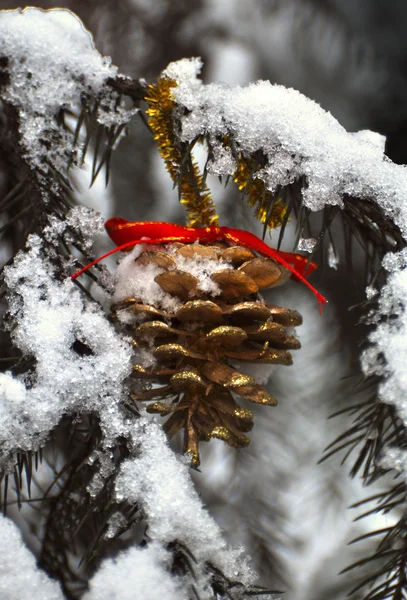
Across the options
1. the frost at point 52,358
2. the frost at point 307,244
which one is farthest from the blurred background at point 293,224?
the frost at point 52,358

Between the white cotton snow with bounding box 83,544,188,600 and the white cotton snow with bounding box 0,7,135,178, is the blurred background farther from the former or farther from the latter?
the white cotton snow with bounding box 83,544,188,600

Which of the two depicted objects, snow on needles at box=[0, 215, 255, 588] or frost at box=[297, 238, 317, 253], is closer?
snow on needles at box=[0, 215, 255, 588]

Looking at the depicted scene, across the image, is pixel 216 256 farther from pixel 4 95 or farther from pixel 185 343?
pixel 4 95

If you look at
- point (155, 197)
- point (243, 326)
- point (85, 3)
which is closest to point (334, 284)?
point (155, 197)

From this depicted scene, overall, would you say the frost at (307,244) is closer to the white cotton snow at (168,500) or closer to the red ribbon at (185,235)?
the red ribbon at (185,235)

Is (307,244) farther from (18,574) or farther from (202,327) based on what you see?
(18,574)

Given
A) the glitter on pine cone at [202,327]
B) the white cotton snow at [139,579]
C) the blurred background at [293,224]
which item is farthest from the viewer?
the blurred background at [293,224]

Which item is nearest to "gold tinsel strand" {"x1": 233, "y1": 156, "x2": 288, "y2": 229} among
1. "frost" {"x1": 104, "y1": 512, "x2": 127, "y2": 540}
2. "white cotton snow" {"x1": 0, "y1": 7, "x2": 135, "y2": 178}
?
"white cotton snow" {"x1": 0, "y1": 7, "x2": 135, "y2": 178}
